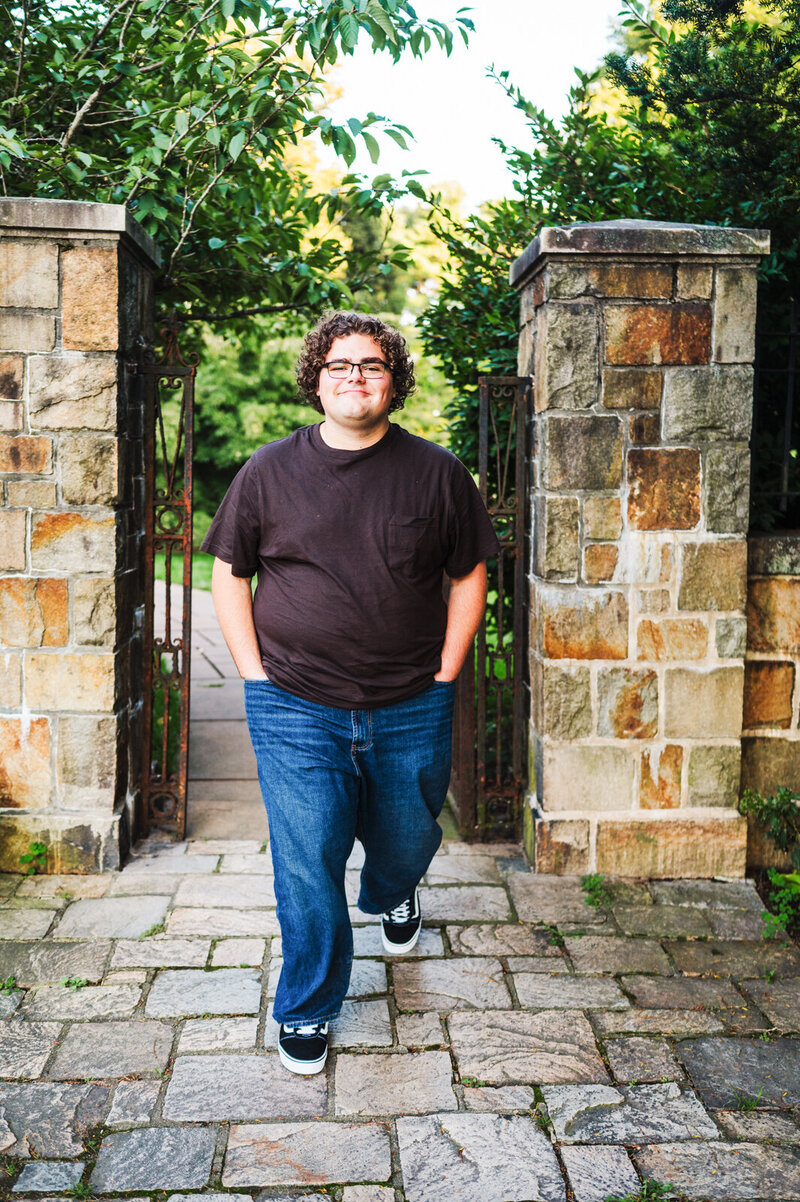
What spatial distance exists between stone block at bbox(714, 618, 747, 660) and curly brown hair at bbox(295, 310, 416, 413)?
5.31ft

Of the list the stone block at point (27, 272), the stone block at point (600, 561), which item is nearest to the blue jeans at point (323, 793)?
the stone block at point (600, 561)

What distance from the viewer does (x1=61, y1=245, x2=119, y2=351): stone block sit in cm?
370

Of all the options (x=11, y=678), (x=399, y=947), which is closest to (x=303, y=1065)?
(x=399, y=947)

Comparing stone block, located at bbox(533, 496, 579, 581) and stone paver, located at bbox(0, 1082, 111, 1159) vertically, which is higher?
stone block, located at bbox(533, 496, 579, 581)

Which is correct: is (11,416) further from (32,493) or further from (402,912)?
(402,912)

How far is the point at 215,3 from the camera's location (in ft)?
11.5

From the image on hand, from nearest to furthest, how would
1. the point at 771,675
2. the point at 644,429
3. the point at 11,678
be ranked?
the point at 644,429 → the point at 11,678 → the point at 771,675

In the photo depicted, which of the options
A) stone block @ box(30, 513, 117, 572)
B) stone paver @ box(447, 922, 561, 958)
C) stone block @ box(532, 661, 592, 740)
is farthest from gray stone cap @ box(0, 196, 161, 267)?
stone paver @ box(447, 922, 561, 958)

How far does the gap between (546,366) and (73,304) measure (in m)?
1.66

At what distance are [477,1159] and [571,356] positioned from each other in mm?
2526

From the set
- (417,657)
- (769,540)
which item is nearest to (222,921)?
(417,657)

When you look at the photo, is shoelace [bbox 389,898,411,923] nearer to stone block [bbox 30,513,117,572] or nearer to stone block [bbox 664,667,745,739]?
stone block [bbox 664,667,745,739]

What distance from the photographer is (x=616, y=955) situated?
329 centimetres

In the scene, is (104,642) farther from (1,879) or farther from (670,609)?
(670,609)
